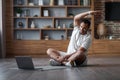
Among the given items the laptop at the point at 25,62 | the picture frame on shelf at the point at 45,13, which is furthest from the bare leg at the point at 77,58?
Answer: the picture frame on shelf at the point at 45,13

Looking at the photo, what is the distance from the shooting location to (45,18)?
1045cm

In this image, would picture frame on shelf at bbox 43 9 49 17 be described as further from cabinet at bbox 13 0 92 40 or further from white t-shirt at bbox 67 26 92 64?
white t-shirt at bbox 67 26 92 64

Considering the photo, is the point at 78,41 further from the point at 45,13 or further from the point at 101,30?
the point at 45,13

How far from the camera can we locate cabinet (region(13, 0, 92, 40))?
34.0ft

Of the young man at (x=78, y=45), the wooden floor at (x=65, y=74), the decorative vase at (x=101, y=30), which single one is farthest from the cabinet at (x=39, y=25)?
the wooden floor at (x=65, y=74)

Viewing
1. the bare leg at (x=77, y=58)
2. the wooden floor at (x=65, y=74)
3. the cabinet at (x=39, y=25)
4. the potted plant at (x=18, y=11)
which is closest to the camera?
the wooden floor at (x=65, y=74)

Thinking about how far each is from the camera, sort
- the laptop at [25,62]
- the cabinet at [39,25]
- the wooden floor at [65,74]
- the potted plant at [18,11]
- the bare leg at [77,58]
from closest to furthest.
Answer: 1. the wooden floor at [65,74]
2. the laptop at [25,62]
3. the bare leg at [77,58]
4. the cabinet at [39,25]
5. the potted plant at [18,11]

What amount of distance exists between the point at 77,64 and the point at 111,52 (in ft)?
13.7

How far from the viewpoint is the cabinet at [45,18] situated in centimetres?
1035

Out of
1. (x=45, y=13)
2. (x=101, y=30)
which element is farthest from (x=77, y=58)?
(x=45, y=13)

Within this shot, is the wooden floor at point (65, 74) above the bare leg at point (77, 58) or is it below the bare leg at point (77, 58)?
below

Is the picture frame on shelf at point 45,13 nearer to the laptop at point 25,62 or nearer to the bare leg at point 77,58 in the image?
the bare leg at point 77,58

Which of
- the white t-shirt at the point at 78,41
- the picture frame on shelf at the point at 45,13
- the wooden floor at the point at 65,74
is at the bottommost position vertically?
the wooden floor at the point at 65,74

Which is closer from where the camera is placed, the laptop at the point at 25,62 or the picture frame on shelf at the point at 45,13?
the laptop at the point at 25,62
